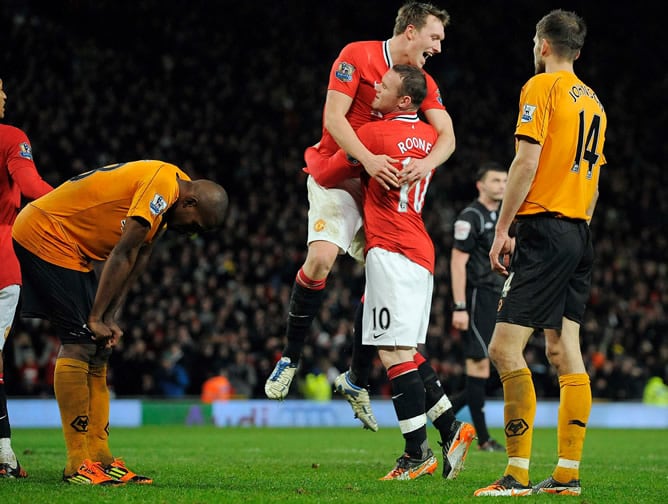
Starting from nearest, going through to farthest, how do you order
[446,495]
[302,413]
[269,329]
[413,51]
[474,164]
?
1. [446,495]
2. [413,51]
3. [302,413]
4. [269,329]
5. [474,164]

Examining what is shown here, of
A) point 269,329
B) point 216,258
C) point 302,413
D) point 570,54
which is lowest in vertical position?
point 302,413

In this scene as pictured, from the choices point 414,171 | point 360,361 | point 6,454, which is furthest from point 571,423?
point 6,454

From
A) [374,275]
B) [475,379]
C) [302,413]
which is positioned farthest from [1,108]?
[302,413]

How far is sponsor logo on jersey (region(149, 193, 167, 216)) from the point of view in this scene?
5574 millimetres

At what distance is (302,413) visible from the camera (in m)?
17.2

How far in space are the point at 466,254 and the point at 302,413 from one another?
319 inches

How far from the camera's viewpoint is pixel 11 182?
269 inches

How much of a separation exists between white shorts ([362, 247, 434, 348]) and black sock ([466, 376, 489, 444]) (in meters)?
3.84

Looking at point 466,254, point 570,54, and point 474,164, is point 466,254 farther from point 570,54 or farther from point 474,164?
point 474,164

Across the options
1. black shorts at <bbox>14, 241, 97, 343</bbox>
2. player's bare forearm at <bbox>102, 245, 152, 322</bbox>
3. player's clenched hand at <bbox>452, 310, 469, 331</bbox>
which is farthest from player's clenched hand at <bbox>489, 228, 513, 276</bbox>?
player's clenched hand at <bbox>452, 310, 469, 331</bbox>

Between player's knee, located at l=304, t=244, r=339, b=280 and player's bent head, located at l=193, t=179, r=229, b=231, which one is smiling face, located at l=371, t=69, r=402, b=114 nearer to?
player's knee, located at l=304, t=244, r=339, b=280

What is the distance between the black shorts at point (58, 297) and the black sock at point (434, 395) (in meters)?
2.40

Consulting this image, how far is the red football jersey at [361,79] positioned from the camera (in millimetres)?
6699

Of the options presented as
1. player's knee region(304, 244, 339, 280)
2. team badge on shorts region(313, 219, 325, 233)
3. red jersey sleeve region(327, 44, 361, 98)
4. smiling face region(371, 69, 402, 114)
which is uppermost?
red jersey sleeve region(327, 44, 361, 98)
